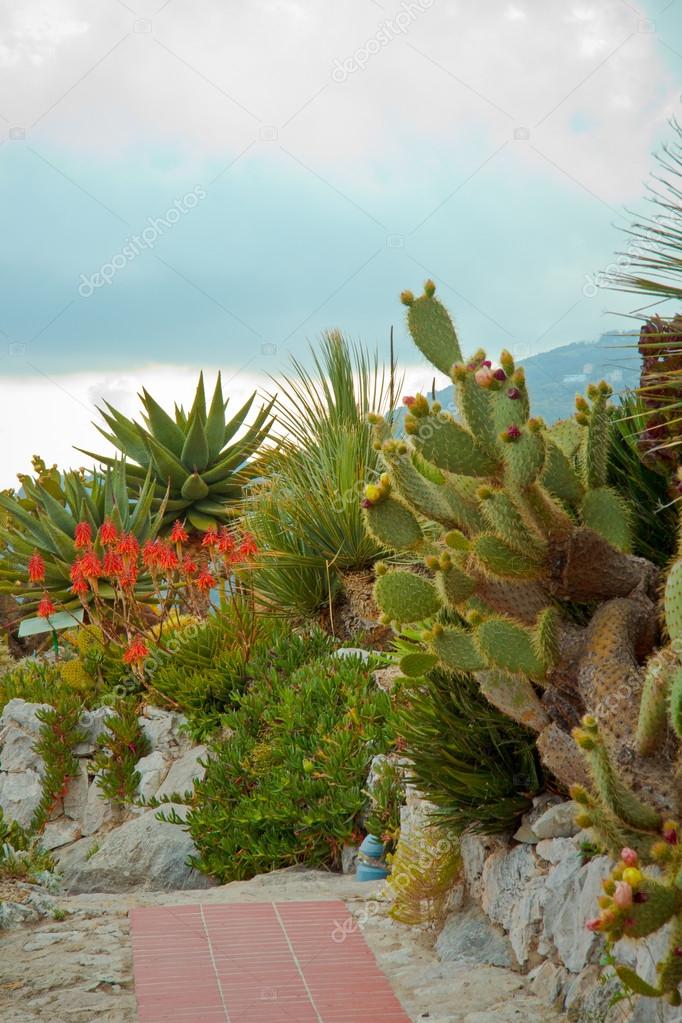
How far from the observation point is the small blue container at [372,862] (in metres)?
6.46

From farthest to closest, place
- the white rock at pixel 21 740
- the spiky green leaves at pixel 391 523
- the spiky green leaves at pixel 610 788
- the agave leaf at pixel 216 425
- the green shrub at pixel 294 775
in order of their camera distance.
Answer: the agave leaf at pixel 216 425
the white rock at pixel 21 740
the green shrub at pixel 294 775
the spiky green leaves at pixel 391 523
the spiky green leaves at pixel 610 788

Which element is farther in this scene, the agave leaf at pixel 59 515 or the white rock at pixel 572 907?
the agave leaf at pixel 59 515

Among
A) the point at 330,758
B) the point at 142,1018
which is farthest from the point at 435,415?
the point at 330,758

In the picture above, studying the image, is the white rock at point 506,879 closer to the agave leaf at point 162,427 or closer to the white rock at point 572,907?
the white rock at point 572,907

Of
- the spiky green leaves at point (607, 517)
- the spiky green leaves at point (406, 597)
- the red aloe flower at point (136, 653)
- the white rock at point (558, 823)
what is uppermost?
the spiky green leaves at point (607, 517)

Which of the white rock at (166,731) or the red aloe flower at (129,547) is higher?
the red aloe flower at (129,547)

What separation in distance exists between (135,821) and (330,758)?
2.10 metres

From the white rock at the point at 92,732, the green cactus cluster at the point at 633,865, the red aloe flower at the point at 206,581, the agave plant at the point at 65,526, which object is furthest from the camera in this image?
the agave plant at the point at 65,526

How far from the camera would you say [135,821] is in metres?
8.26

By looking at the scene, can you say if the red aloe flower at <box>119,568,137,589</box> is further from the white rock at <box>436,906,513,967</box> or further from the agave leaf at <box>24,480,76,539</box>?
the white rock at <box>436,906,513,967</box>

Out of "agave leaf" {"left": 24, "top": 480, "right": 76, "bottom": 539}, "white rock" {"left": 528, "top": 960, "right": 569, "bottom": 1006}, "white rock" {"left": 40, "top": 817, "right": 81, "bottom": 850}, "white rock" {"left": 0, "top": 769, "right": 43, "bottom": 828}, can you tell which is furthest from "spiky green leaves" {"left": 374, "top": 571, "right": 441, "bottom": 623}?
"agave leaf" {"left": 24, "top": 480, "right": 76, "bottom": 539}

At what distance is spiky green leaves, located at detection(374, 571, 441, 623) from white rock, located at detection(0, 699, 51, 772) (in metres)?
6.28

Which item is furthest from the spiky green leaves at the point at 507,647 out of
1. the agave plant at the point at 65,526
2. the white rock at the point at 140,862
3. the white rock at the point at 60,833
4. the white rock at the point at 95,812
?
the agave plant at the point at 65,526

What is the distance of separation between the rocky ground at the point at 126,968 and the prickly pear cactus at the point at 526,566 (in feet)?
3.38
